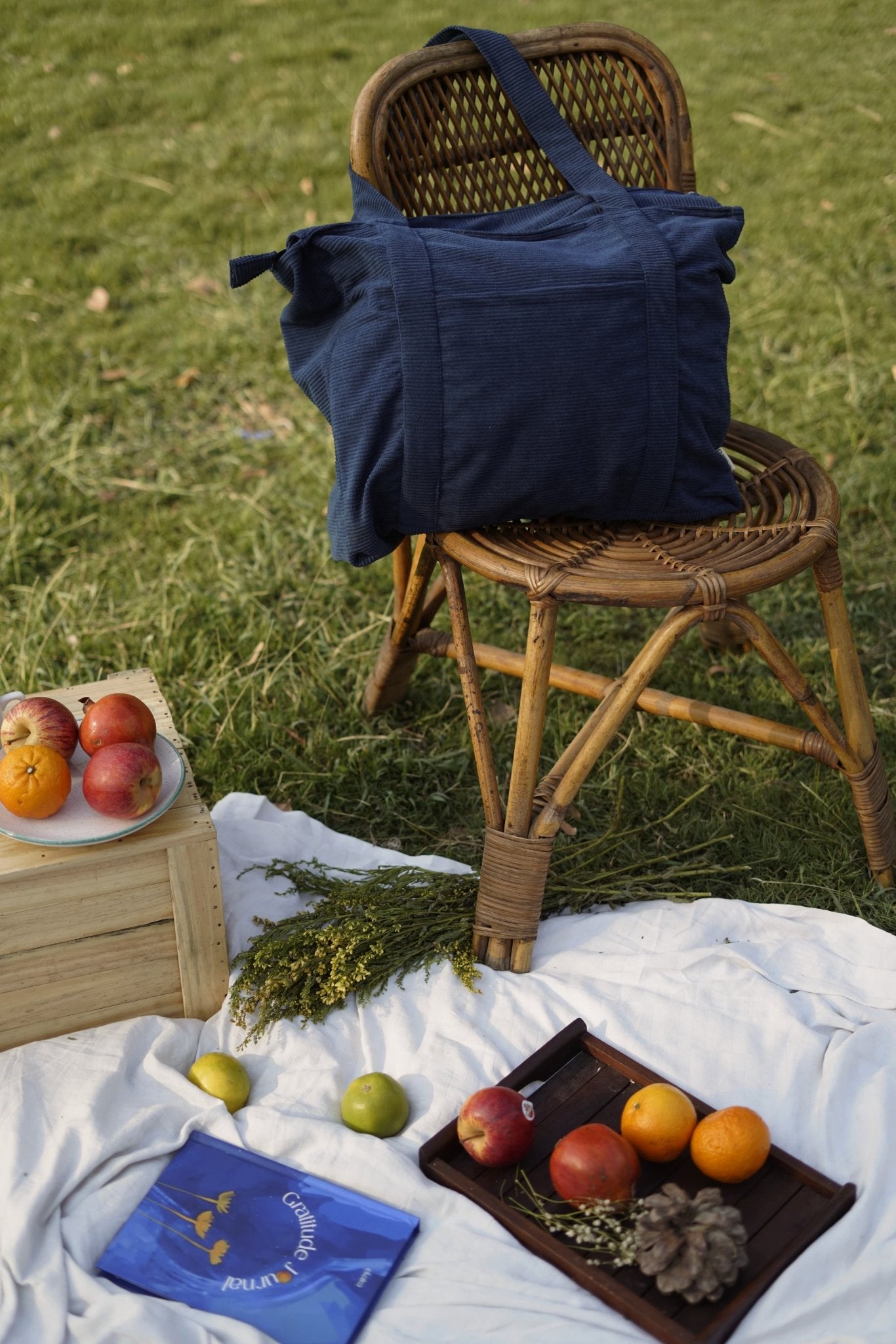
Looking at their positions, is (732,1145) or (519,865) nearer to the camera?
(732,1145)

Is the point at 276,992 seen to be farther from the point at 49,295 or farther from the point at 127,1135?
the point at 49,295

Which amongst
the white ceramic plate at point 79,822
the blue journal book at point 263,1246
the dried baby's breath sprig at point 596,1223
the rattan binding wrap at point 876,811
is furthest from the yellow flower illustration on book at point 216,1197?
the rattan binding wrap at point 876,811

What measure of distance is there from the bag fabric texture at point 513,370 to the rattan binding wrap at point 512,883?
539mm

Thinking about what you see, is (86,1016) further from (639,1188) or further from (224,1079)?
(639,1188)

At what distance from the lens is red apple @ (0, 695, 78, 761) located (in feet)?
6.39

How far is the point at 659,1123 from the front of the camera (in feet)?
5.73

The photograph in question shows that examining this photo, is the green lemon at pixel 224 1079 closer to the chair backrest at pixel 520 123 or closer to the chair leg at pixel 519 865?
the chair leg at pixel 519 865

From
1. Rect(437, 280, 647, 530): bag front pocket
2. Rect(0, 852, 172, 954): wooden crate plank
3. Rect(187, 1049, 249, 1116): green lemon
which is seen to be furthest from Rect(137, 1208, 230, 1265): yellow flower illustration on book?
Rect(437, 280, 647, 530): bag front pocket

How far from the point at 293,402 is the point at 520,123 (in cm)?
175

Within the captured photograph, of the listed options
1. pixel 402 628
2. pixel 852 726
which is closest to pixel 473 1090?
pixel 852 726

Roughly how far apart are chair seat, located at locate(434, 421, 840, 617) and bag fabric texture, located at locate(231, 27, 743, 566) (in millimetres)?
41

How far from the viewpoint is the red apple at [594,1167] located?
169 centimetres

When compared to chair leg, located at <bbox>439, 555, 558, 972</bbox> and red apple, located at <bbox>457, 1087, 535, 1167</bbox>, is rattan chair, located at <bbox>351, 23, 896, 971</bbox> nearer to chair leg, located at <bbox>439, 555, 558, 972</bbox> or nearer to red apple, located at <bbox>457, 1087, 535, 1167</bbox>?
chair leg, located at <bbox>439, 555, 558, 972</bbox>

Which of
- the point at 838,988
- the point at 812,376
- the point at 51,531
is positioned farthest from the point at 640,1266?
the point at 812,376
